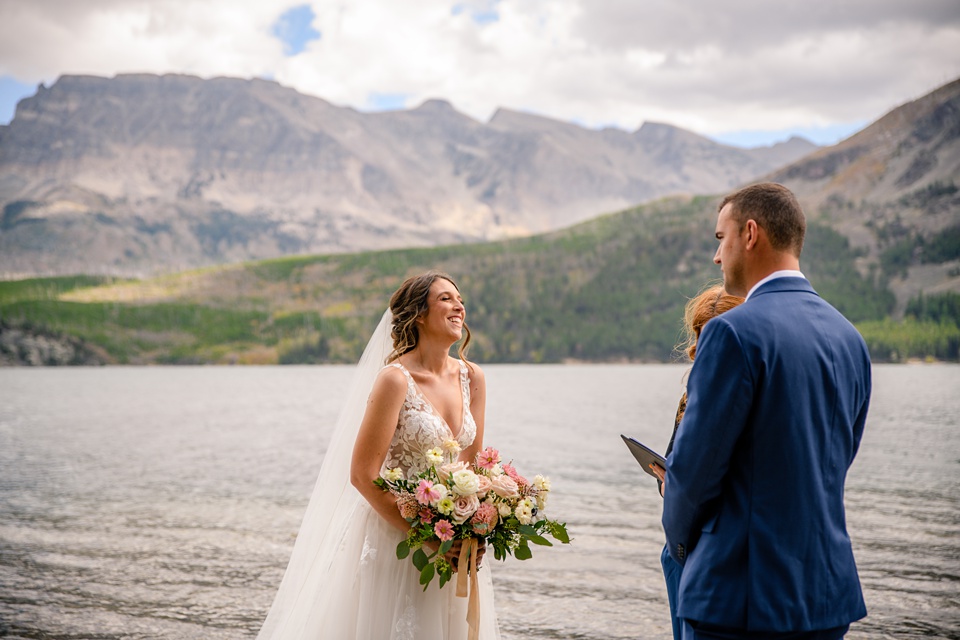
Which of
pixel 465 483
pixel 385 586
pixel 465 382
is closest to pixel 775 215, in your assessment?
pixel 465 483

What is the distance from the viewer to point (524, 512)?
5266mm

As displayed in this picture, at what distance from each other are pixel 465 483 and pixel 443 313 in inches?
48.3

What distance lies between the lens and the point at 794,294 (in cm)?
354

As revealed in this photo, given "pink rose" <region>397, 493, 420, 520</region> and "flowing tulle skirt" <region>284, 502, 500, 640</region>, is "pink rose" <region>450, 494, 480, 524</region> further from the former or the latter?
"flowing tulle skirt" <region>284, 502, 500, 640</region>

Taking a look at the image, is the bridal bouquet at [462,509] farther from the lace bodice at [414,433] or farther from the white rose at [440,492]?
the lace bodice at [414,433]

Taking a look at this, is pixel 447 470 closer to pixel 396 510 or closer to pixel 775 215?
pixel 396 510

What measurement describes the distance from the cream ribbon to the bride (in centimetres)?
11

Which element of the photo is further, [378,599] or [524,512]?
[378,599]

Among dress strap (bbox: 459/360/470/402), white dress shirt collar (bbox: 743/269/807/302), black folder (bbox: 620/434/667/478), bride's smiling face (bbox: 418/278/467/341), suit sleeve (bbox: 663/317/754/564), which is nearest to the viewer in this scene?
suit sleeve (bbox: 663/317/754/564)

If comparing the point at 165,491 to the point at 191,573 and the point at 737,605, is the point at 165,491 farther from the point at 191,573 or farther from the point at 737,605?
the point at 737,605

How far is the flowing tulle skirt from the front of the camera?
18.4 ft

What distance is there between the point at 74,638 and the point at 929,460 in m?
35.0

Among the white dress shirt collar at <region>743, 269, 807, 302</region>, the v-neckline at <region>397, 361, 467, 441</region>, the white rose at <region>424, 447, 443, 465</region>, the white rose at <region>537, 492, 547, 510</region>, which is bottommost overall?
the white rose at <region>537, 492, 547, 510</region>

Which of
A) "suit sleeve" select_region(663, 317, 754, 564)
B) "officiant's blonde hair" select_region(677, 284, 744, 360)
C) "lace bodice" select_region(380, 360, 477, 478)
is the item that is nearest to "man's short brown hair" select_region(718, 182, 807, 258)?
"suit sleeve" select_region(663, 317, 754, 564)
